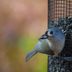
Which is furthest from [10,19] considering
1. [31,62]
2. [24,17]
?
[31,62]

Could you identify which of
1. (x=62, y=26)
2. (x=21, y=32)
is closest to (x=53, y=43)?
(x=62, y=26)

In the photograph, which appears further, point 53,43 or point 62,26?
point 62,26

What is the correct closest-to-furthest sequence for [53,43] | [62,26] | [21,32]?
1. [53,43]
2. [62,26]
3. [21,32]

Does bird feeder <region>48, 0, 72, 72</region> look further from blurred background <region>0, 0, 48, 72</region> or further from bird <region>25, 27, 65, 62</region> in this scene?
blurred background <region>0, 0, 48, 72</region>

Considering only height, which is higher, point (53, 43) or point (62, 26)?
point (62, 26)

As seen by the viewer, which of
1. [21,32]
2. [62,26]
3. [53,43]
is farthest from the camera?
[21,32]

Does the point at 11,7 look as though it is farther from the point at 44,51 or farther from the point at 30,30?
the point at 44,51

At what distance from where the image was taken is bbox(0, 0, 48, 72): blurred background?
6.68 m

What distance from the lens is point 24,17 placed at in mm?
6812

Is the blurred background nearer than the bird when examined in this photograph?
No

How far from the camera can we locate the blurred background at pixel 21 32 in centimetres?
668

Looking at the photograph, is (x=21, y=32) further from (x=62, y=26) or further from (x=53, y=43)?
(x=53, y=43)

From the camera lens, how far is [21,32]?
6766mm

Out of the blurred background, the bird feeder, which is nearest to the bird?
the bird feeder
